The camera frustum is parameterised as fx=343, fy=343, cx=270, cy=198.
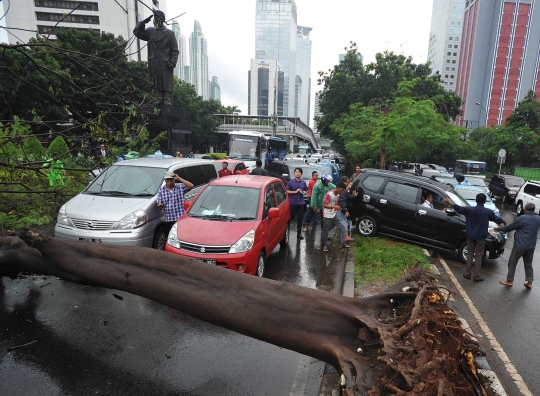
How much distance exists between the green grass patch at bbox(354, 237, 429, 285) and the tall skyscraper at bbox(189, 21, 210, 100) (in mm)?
70851

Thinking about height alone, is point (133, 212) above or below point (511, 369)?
above

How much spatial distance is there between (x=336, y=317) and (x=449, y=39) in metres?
142

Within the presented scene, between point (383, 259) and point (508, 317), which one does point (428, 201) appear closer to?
point (383, 259)

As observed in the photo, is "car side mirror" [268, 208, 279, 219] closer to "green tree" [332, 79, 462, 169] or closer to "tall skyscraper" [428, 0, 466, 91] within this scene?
"green tree" [332, 79, 462, 169]

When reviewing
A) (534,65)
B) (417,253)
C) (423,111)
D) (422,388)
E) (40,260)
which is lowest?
(417,253)

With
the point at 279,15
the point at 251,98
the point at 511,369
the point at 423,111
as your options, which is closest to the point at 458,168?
the point at 423,111

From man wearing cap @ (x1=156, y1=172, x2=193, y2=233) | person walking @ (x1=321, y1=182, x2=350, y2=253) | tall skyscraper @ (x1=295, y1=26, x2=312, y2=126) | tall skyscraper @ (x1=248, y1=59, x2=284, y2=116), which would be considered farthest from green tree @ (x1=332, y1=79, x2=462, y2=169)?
tall skyscraper @ (x1=295, y1=26, x2=312, y2=126)

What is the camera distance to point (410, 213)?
8352mm

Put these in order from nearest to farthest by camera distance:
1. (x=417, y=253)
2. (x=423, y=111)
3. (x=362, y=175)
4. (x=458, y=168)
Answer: (x=417, y=253) → (x=362, y=175) → (x=423, y=111) → (x=458, y=168)

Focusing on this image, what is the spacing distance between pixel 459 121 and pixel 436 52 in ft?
196

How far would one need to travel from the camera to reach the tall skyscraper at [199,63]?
266 ft

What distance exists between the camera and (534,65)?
243 feet

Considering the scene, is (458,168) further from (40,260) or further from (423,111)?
(40,260)

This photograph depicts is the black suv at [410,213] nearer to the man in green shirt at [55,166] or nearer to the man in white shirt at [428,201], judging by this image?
the man in white shirt at [428,201]
